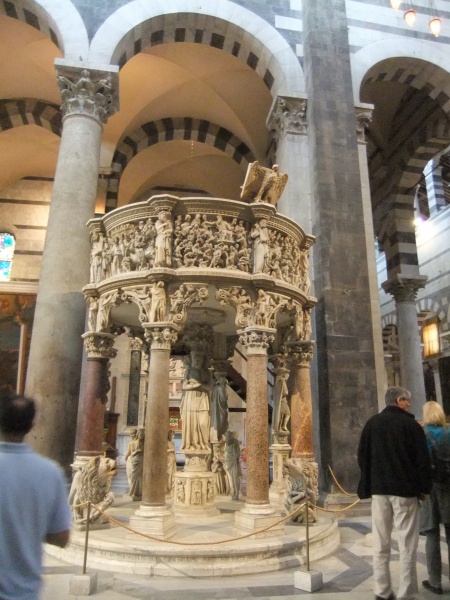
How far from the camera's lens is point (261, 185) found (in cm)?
655

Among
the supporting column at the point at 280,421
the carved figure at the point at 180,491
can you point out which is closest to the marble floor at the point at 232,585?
the carved figure at the point at 180,491

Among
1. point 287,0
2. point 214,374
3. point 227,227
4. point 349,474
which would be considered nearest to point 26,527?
point 227,227

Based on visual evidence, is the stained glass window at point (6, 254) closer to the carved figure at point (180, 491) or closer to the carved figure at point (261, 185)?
the carved figure at point (180, 491)

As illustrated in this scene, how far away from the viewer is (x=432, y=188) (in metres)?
19.9

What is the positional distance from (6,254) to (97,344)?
40.0 feet

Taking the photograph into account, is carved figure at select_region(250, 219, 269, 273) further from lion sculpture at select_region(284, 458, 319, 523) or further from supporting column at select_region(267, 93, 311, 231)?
supporting column at select_region(267, 93, 311, 231)

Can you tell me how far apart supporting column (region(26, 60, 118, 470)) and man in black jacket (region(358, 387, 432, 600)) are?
214 inches

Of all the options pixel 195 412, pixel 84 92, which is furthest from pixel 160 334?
pixel 84 92

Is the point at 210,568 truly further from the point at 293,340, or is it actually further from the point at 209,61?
the point at 209,61

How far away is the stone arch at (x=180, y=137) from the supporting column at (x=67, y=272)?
19.4 feet

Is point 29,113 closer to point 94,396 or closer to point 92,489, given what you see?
point 94,396

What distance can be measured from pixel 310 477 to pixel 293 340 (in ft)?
6.18

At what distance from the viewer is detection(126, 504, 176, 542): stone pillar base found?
16.9 ft

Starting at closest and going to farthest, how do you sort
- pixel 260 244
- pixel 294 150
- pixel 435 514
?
pixel 435 514 < pixel 260 244 < pixel 294 150
